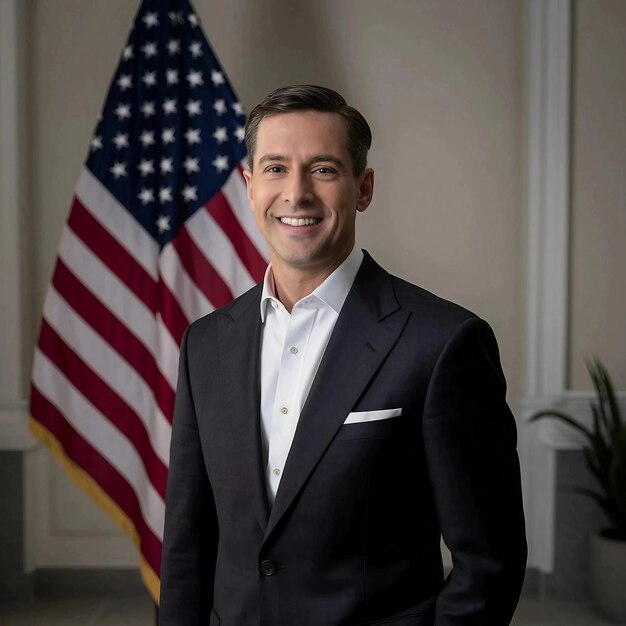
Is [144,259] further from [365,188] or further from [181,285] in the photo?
[365,188]

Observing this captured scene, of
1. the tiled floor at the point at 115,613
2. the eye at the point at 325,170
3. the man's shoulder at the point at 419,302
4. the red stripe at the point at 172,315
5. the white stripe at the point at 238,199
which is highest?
the white stripe at the point at 238,199

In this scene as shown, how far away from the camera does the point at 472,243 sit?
3.68 m

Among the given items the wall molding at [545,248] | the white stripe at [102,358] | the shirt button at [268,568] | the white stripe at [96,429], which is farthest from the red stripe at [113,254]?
the shirt button at [268,568]

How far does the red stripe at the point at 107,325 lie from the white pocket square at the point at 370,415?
2.07 metres

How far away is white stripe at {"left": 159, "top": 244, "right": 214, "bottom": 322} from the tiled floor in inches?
55.4

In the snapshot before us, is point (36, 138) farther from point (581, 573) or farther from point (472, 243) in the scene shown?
point (581, 573)

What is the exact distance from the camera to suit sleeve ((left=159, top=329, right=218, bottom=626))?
1.40 metres

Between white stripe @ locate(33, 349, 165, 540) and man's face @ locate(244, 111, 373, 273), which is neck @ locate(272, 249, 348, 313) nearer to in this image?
man's face @ locate(244, 111, 373, 273)

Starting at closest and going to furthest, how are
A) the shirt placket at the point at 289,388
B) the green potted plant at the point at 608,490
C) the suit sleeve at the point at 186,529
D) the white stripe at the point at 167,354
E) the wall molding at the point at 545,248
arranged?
the shirt placket at the point at 289,388
the suit sleeve at the point at 186,529
the white stripe at the point at 167,354
the green potted plant at the point at 608,490
the wall molding at the point at 545,248

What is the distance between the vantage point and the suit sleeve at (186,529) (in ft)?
4.59

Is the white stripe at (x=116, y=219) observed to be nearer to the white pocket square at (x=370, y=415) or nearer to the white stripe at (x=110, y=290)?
the white stripe at (x=110, y=290)

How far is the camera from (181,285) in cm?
316

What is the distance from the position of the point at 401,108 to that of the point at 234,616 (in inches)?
111

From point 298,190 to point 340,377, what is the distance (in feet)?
0.99
